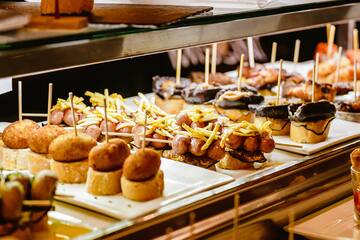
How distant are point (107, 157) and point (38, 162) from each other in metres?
0.37

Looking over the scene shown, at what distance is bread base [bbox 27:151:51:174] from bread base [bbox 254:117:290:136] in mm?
1193

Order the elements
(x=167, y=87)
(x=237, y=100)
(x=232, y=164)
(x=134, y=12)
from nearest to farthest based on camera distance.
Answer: (x=134, y=12) < (x=232, y=164) < (x=237, y=100) < (x=167, y=87)

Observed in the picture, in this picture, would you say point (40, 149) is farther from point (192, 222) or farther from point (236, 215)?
point (236, 215)

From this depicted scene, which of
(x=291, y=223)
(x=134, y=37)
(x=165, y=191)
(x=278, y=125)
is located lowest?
(x=291, y=223)

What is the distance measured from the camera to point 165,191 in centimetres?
264

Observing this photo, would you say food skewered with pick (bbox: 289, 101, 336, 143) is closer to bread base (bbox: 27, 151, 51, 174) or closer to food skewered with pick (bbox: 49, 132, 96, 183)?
food skewered with pick (bbox: 49, 132, 96, 183)

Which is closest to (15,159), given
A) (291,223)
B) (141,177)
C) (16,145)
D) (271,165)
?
(16,145)

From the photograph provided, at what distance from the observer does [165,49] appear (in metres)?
2.37

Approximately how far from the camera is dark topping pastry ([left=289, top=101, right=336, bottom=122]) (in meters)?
3.40

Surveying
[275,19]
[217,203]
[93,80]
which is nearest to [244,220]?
[217,203]

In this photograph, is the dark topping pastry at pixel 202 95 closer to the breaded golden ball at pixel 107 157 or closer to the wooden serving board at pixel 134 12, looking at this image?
the wooden serving board at pixel 134 12

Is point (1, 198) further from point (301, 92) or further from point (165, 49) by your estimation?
point (301, 92)

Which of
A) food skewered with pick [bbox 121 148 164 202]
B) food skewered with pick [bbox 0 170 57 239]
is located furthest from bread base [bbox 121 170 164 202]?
food skewered with pick [bbox 0 170 57 239]

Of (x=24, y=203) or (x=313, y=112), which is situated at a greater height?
(x=313, y=112)
